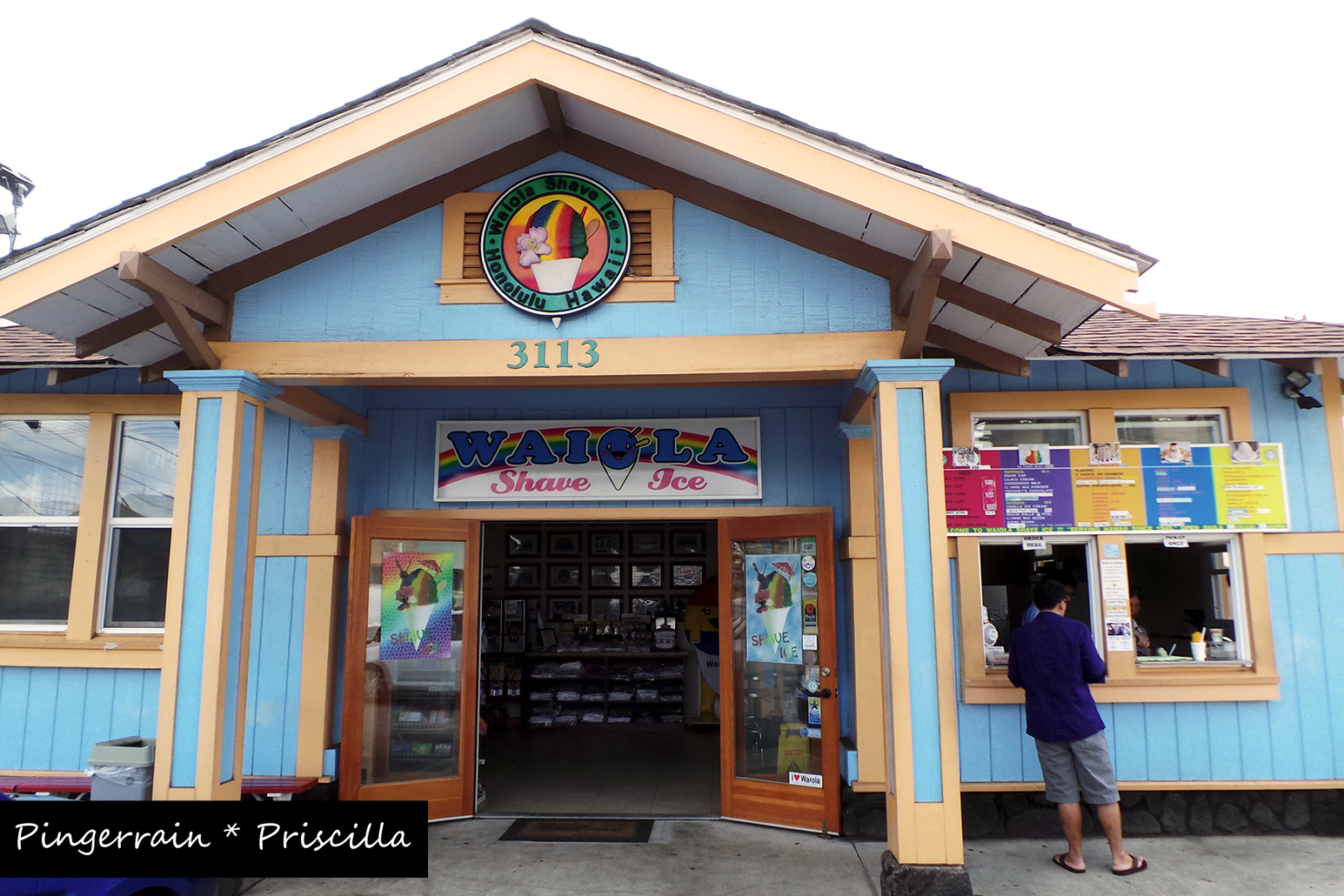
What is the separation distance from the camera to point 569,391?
674 cm

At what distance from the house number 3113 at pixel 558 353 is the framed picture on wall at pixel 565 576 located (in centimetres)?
666

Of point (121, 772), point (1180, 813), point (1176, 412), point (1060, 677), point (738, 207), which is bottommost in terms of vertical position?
point (1180, 813)

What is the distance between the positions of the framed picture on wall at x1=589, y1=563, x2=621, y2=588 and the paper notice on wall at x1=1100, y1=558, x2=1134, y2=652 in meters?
6.44

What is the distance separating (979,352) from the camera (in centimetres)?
537

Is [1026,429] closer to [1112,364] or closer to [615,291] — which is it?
[1112,364]

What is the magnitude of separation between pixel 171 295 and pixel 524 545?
277 inches

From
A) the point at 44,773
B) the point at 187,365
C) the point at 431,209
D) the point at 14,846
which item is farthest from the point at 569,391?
the point at 44,773

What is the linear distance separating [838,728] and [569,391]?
10.8 ft

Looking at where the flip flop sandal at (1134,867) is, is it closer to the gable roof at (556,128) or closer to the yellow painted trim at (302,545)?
the gable roof at (556,128)

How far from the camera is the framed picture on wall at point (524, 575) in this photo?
36.4 ft

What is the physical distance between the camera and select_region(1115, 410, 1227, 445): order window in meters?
6.15

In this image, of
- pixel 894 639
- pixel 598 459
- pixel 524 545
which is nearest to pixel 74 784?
pixel 598 459

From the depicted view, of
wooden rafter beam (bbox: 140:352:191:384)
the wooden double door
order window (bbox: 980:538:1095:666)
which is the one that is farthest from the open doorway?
wooden rafter beam (bbox: 140:352:191:384)

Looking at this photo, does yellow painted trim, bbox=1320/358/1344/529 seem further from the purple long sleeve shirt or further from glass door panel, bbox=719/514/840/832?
glass door panel, bbox=719/514/840/832
